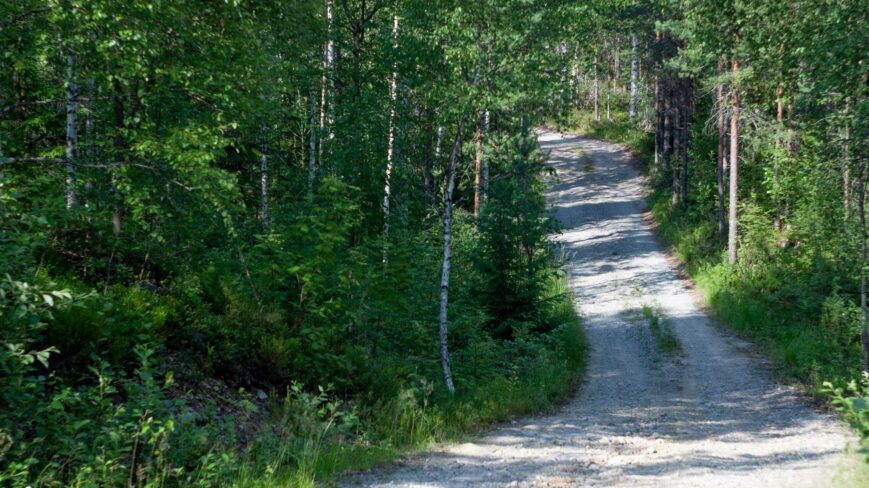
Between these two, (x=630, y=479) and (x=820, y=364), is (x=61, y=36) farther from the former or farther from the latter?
(x=820, y=364)

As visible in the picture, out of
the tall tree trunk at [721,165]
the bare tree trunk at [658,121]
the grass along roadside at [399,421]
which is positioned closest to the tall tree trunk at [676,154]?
the bare tree trunk at [658,121]

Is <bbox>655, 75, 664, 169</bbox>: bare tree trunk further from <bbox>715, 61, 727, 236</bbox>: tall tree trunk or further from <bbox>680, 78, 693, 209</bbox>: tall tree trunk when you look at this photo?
<bbox>715, 61, 727, 236</bbox>: tall tree trunk

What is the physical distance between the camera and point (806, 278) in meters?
16.7

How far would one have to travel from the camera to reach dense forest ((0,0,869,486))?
19.3 ft

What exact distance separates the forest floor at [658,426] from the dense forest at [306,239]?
62cm

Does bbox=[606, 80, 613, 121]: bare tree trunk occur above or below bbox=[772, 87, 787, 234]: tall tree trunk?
above

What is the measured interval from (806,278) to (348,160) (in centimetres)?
1252

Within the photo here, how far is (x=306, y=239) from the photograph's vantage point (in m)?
9.20

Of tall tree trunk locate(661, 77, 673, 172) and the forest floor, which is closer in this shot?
the forest floor

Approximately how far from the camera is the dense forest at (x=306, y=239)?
5.88 meters

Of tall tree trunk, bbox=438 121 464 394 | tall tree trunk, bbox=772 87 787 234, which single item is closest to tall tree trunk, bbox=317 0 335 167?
tall tree trunk, bbox=438 121 464 394

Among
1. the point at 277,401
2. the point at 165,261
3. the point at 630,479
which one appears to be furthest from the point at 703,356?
the point at 165,261

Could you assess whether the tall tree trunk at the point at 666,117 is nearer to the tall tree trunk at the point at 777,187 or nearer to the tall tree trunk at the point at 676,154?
the tall tree trunk at the point at 676,154

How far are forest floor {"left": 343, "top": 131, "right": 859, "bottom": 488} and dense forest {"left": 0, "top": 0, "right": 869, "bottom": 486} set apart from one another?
62 cm
